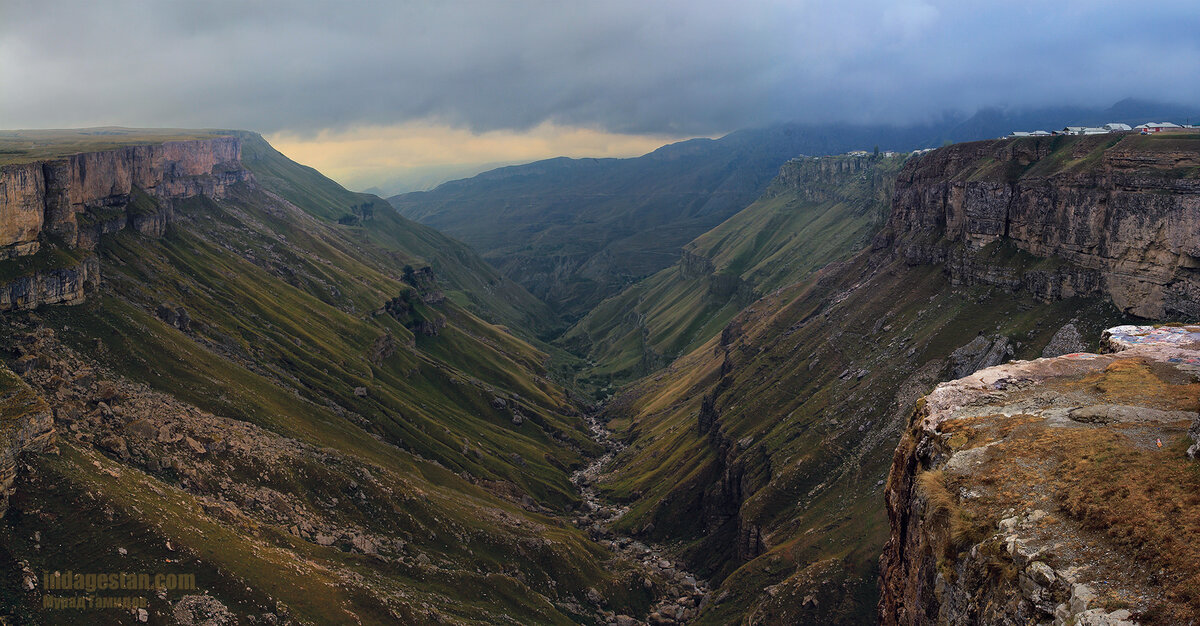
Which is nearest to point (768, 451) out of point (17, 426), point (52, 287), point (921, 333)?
point (921, 333)

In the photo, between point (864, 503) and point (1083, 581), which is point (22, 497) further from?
point (864, 503)

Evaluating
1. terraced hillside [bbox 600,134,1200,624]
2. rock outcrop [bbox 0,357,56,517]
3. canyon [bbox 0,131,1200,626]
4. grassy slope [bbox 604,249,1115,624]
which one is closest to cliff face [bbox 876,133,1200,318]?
terraced hillside [bbox 600,134,1200,624]

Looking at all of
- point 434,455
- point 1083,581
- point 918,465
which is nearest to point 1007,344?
point 918,465

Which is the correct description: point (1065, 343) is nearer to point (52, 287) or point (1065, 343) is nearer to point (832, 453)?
point (832, 453)

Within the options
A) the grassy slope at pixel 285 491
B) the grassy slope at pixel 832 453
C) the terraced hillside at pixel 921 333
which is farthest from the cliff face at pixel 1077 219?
the grassy slope at pixel 285 491

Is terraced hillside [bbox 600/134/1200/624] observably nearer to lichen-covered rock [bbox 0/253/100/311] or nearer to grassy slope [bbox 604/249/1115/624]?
grassy slope [bbox 604/249/1115/624]

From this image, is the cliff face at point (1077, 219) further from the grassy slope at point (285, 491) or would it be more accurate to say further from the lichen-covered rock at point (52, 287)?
the lichen-covered rock at point (52, 287)
